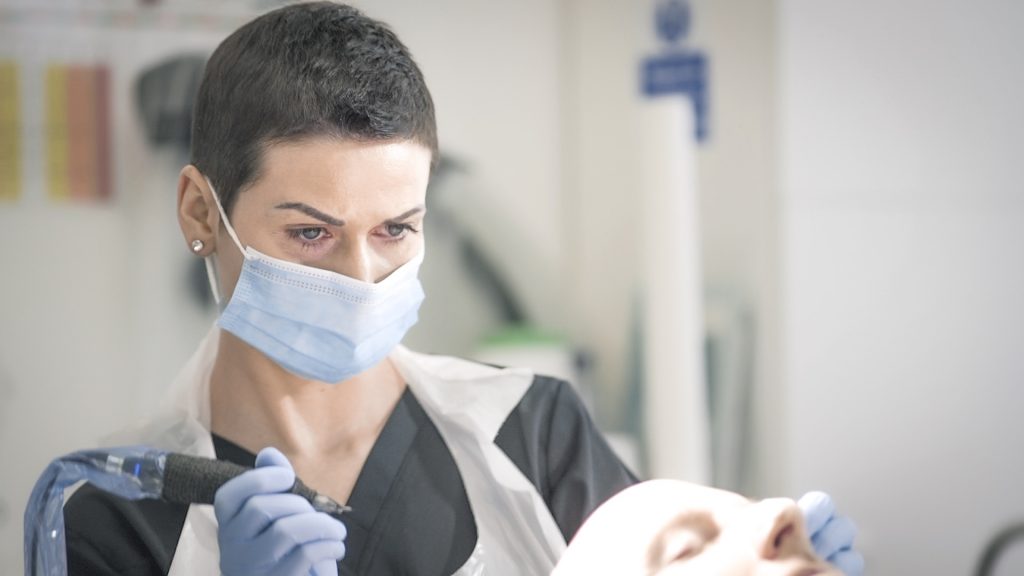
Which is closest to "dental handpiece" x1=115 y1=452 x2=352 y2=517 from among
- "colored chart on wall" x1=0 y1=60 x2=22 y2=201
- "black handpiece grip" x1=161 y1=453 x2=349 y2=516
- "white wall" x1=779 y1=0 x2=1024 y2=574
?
"black handpiece grip" x1=161 y1=453 x2=349 y2=516

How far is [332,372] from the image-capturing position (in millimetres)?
1099

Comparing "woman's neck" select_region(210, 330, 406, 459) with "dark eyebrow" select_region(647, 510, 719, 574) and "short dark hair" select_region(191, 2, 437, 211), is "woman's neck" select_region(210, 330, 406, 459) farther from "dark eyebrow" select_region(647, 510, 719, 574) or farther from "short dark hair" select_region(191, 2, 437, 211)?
"dark eyebrow" select_region(647, 510, 719, 574)

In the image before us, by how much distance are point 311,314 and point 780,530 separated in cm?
51

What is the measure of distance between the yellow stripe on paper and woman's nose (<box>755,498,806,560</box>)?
7.02ft

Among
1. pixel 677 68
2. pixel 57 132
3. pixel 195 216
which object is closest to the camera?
pixel 195 216

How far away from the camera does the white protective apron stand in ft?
3.43

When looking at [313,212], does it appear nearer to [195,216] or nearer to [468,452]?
[195,216]

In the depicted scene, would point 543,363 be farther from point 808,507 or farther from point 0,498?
point 808,507

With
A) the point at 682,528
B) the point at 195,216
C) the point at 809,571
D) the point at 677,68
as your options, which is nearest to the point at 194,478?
the point at 195,216

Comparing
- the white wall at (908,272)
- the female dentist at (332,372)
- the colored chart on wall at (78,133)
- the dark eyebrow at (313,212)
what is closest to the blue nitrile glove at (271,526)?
the female dentist at (332,372)

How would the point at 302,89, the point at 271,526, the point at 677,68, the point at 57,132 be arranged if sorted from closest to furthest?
the point at 271,526 → the point at 302,89 → the point at 57,132 → the point at 677,68

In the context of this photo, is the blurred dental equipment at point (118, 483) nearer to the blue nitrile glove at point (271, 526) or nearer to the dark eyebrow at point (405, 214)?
the blue nitrile glove at point (271, 526)

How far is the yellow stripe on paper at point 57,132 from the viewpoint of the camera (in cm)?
256

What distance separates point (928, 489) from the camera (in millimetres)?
2455
